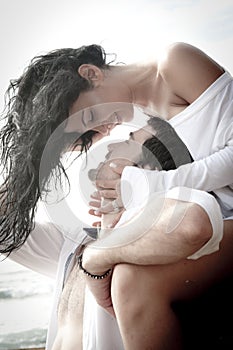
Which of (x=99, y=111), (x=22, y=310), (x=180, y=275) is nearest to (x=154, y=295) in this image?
(x=180, y=275)

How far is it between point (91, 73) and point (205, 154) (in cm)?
38

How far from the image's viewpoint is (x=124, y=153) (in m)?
1.49

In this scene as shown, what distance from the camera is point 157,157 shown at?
1.46 metres

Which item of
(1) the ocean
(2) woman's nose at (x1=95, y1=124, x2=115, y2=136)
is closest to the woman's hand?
(2) woman's nose at (x1=95, y1=124, x2=115, y2=136)

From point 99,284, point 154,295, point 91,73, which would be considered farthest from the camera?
point 91,73

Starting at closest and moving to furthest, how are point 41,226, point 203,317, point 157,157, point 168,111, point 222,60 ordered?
point 203,317
point 157,157
point 168,111
point 41,226
point 222,60

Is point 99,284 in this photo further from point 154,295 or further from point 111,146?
point 111,146

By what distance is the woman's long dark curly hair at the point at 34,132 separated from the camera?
5.02 feet

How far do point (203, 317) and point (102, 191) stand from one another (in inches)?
15.7

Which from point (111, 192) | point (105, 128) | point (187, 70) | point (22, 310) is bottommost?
point (22, 310)

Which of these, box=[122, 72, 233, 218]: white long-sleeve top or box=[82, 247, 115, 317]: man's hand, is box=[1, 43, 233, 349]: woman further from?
box=[82, 247, 115, 317]: man's hand

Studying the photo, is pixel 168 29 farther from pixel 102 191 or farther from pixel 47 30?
pixel 102 191

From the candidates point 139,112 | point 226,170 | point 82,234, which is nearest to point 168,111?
point 139,112

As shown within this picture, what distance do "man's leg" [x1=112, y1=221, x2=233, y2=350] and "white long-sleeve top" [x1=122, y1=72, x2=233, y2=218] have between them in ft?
0.43
